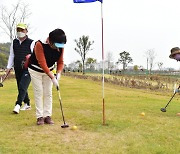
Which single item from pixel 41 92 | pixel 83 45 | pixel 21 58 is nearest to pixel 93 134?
pixel 41 92

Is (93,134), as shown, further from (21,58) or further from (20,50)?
(20,50)

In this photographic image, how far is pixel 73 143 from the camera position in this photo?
15.1ft

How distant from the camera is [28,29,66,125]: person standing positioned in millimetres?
5512

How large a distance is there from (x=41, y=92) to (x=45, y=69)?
24.6 inches

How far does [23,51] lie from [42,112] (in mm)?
2028

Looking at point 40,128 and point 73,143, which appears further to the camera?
point 40,128

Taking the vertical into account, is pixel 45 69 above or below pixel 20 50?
below

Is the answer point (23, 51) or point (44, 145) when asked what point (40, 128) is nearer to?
point (44, 145)

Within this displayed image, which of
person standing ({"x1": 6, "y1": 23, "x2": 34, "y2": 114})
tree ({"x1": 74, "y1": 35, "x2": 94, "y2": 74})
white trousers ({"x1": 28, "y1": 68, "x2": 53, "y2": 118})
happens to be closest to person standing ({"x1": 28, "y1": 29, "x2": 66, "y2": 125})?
white trousers ({"x1": 28, "y1": 68, "x2": 53, "y2": 118})

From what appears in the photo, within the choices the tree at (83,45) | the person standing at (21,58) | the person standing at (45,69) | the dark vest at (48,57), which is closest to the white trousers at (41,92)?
the person standing at (45,69)

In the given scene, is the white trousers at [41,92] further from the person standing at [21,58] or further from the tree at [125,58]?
the tree at [125,58]

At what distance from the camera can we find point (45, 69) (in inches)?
219

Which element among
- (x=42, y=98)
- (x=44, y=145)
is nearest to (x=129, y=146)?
(x=44, y=145)

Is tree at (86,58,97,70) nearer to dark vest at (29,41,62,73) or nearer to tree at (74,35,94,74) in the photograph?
tree at (74,35,94,74)
